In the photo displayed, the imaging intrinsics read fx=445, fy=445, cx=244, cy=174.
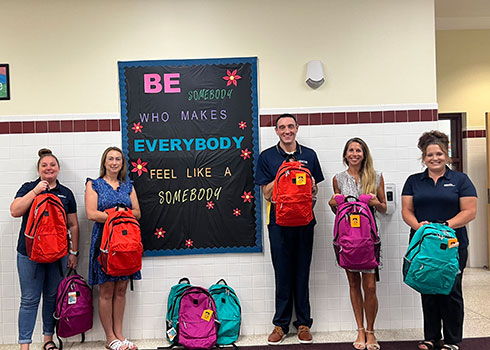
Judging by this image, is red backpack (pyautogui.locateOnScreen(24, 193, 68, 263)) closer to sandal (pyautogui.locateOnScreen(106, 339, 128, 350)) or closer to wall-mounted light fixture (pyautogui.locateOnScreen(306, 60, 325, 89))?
sandal (pyautogui.locateOnScreen(106, 339, 128, 350))

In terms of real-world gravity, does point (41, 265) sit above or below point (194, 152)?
below

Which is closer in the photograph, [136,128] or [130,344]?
[130,344]

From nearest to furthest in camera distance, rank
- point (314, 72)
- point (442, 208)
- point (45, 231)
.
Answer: point (442, 208) → point (45, 231) → point (314, 72)

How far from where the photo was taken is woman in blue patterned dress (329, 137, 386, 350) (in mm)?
3576

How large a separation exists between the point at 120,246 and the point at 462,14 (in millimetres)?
5418

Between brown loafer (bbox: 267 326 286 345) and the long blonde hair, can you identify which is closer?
the long blonde hair

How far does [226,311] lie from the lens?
12.7 ft

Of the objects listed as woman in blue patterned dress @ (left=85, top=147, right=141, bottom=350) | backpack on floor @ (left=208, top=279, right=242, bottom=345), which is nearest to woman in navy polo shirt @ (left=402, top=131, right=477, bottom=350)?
backpack on floor @ (left=208, top=279, right=242, bottom=345)

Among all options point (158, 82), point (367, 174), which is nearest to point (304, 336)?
point (367, 174)

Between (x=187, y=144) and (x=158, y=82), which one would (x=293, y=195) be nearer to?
(x=187, y=144)

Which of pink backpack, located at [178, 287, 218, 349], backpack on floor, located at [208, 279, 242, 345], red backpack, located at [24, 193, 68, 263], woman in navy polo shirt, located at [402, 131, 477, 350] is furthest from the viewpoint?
backpack on floor, located at [208, 279, 242, 345]

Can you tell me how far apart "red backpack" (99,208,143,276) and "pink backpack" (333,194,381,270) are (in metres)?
1.58

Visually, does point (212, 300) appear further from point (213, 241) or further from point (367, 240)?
point (367, 240)

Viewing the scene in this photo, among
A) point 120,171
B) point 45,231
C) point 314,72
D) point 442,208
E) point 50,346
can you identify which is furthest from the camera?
point 314,72
